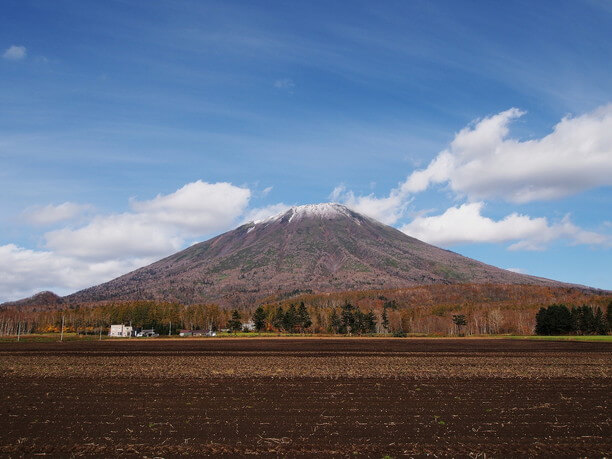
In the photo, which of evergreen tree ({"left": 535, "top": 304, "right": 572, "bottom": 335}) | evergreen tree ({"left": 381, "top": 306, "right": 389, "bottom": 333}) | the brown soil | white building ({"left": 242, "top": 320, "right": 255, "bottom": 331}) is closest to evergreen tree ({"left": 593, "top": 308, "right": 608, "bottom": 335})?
evergreen tree ({"left": 535, "top": 304, "right": 572, "bottom": 335})

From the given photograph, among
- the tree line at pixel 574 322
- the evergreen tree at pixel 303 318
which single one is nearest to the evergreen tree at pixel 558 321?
the tree line at pixel 574 322

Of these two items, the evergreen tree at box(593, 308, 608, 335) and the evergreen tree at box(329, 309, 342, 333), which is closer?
the evergreen tree at box(593, 308, 608, 335)

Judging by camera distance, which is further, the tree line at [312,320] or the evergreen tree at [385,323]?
the evergreen tree at [385,323]

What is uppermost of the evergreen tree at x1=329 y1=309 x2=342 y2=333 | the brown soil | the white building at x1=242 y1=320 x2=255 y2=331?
the brown soil

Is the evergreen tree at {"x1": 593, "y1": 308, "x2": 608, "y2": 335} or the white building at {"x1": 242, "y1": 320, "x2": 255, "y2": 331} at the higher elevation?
the evergreen tree at {"x1": 593, "y1": 308, "x2": 608, "y2": 335}

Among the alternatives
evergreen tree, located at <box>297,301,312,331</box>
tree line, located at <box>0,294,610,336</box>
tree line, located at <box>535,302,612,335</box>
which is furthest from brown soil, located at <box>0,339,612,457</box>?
tree line, located at <box>0,294,610,336</box>

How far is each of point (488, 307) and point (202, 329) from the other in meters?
108

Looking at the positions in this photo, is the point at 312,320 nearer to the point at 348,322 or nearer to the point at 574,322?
the point at 348,322

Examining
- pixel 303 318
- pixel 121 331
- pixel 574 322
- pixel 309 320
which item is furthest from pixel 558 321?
pixel 121 331

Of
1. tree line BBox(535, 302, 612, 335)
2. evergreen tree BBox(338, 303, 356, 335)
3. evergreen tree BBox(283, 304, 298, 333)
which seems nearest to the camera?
tree line BBox(535, 302, 612, 335)

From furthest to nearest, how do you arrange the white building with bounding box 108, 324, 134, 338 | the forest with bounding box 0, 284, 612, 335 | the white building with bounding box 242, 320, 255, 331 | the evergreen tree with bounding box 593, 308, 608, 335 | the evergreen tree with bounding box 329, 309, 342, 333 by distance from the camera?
the white building with bounding box 242, 320, 255, 331 → the evergreen tree with bounding box 329, 309, 342, 333 → the forest with bounding box 0, 284, 612, 335 → the white building with bounding box 108, 324, 134, 338 → the evergreen tree with bounding box 593, 308, 608, 335

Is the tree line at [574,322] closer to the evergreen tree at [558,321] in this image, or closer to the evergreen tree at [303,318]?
the evergreen tree at [558,321]

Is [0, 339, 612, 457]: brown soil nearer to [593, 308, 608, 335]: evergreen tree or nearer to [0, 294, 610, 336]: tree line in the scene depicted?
[593, 308, 608, 335]: evergreen tree

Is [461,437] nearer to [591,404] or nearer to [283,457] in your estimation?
[283,457]
